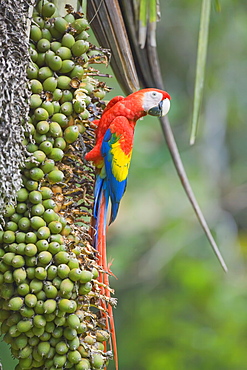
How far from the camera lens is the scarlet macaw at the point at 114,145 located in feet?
5.37

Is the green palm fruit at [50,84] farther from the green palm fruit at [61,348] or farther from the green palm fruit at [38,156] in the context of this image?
the green palm fruit at [61,348]

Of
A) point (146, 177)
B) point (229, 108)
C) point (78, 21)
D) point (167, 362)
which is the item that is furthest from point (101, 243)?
point (229, 108)

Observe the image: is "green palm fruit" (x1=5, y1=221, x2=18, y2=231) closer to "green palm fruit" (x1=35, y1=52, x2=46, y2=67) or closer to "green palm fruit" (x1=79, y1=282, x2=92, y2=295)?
"green palm fruit" (x1=79, y1=282, x2=92, y2=295)

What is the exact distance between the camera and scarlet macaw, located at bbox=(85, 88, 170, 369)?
164cm

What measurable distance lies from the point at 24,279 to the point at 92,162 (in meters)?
0.39

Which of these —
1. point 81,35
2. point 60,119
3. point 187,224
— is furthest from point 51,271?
point 187,224

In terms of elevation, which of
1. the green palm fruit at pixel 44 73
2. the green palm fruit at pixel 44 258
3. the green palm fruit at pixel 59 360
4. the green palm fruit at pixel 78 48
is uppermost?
the green palm fruit at pixel 78 48

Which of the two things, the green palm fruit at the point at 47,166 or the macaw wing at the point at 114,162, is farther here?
the macaw wing at the point at 114,162

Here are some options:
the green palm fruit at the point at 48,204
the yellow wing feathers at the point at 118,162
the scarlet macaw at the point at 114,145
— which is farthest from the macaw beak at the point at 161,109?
the green palm fruit at the point at 48,204

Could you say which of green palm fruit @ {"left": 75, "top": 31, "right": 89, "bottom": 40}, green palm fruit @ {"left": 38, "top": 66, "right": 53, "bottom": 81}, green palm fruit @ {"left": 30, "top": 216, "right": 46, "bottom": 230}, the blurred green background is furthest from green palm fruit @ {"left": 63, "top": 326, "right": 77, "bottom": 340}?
the blurred green background

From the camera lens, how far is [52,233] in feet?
4.59

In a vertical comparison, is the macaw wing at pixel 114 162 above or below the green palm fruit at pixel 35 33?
below

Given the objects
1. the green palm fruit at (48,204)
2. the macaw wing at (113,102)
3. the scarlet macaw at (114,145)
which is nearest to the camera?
the green palm fruit at (48,204)

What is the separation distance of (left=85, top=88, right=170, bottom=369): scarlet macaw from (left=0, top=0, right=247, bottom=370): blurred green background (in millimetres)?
2614
